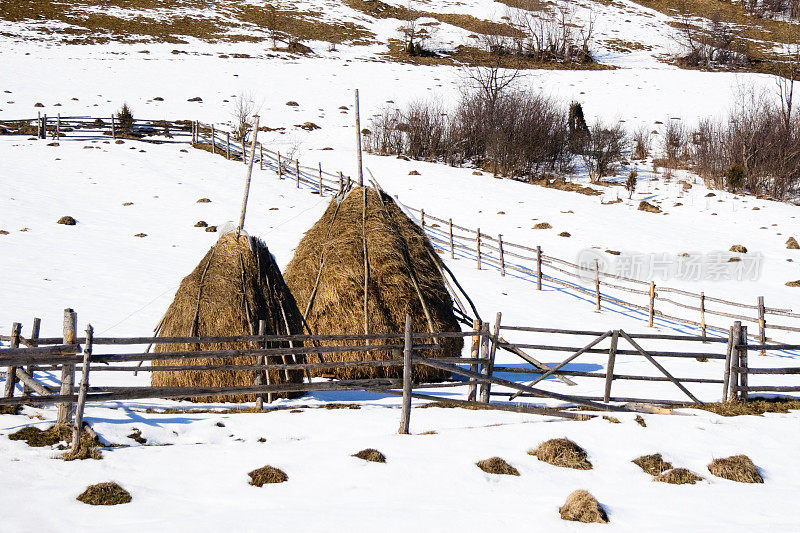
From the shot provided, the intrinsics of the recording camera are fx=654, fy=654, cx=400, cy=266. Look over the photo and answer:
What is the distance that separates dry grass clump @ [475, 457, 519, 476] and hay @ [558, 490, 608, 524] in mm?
904

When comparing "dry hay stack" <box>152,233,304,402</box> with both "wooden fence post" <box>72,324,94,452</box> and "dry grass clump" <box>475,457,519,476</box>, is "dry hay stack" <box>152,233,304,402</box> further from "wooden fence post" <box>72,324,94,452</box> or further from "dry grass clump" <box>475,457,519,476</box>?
"dry grass clump" <box>475,457,519,476</box>

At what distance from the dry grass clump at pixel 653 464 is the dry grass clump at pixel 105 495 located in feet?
A: 18.7

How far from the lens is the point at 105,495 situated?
6.07 m

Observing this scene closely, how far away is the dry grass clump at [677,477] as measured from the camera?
7449 millimetres

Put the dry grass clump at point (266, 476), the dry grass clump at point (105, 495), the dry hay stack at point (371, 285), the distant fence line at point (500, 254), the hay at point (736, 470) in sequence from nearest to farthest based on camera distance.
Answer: the dry grass clump at point (105, 495) → the dry grass clump at point (266, 476) → the hay at point (736, 470) → the dry hay stack at point (371, 285) → the distant fence line at point (500, 254)

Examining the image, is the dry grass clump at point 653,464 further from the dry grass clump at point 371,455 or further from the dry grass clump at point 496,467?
the dry grass clump at point 371,455

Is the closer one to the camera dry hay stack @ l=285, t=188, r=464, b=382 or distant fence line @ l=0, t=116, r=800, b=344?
dry hay stack @ l=285, t=188, r=464, b=382

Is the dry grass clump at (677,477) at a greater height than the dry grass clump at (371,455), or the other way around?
the dry grass clump at (371,455)

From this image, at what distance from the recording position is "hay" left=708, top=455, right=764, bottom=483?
762 centimetres

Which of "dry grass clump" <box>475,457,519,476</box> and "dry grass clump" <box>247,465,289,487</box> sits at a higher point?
"dry grass clump" <box>247,465,289,487</box>

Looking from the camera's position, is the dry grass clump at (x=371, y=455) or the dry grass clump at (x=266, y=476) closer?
the dry grass clump at (x=266, y=476)

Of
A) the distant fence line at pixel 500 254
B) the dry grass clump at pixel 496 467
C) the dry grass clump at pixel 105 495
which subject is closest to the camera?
the dry grass clump at pixel 105 495

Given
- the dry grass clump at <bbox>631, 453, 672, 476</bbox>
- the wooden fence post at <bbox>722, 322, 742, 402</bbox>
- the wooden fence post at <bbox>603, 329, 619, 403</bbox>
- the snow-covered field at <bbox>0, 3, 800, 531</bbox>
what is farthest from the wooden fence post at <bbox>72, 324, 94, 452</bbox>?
the wooden fence post at <bbox>722, 322, 742, 402</bbox>

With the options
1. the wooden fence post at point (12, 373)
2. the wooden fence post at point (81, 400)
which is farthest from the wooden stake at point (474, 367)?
the wooden fence post at point (12, 373)
